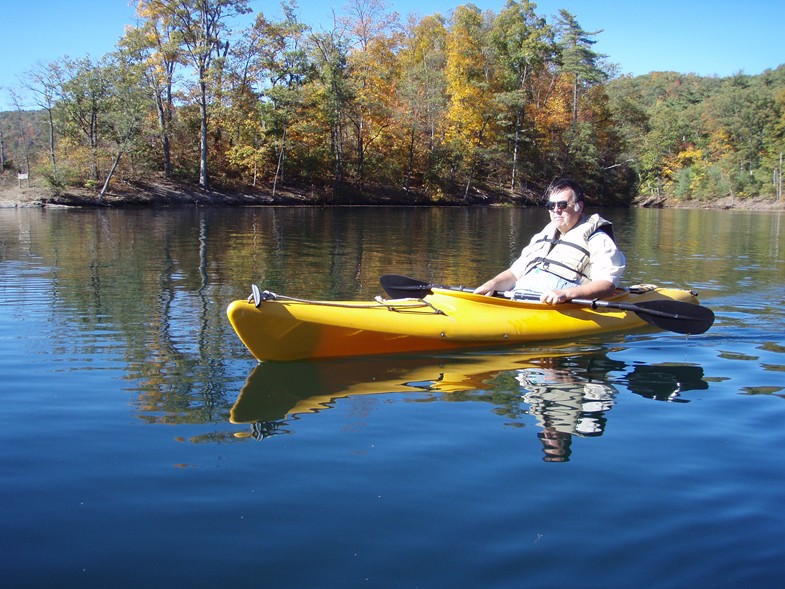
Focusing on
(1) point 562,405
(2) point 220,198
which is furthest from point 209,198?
(1) point 562,405

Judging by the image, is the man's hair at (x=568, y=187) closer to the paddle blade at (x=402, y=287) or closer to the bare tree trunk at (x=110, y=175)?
the paddle blade at (x=402, y=287)

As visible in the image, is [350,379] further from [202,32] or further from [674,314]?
[202,32]

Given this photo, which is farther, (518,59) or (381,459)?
(518,59)

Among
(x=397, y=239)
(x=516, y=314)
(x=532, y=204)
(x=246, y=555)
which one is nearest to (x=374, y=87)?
(x=532, y=204)

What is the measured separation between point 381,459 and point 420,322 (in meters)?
2.26

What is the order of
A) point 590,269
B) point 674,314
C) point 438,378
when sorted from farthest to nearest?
point 590,269 < point 674,314 < point 438,378

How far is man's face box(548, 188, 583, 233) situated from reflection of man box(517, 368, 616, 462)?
139 cm

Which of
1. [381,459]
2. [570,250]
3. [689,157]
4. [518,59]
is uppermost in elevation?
[518,59]

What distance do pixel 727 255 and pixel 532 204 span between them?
95.0 ft

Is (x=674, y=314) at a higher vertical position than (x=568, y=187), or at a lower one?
lower

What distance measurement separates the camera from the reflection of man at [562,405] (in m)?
4.13

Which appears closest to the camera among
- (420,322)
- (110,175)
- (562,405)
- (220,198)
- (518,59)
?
(562,405)

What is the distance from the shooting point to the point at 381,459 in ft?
12.4

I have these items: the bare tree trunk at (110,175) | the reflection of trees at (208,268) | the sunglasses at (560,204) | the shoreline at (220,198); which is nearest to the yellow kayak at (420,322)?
the reflection of trees at (208,268)
